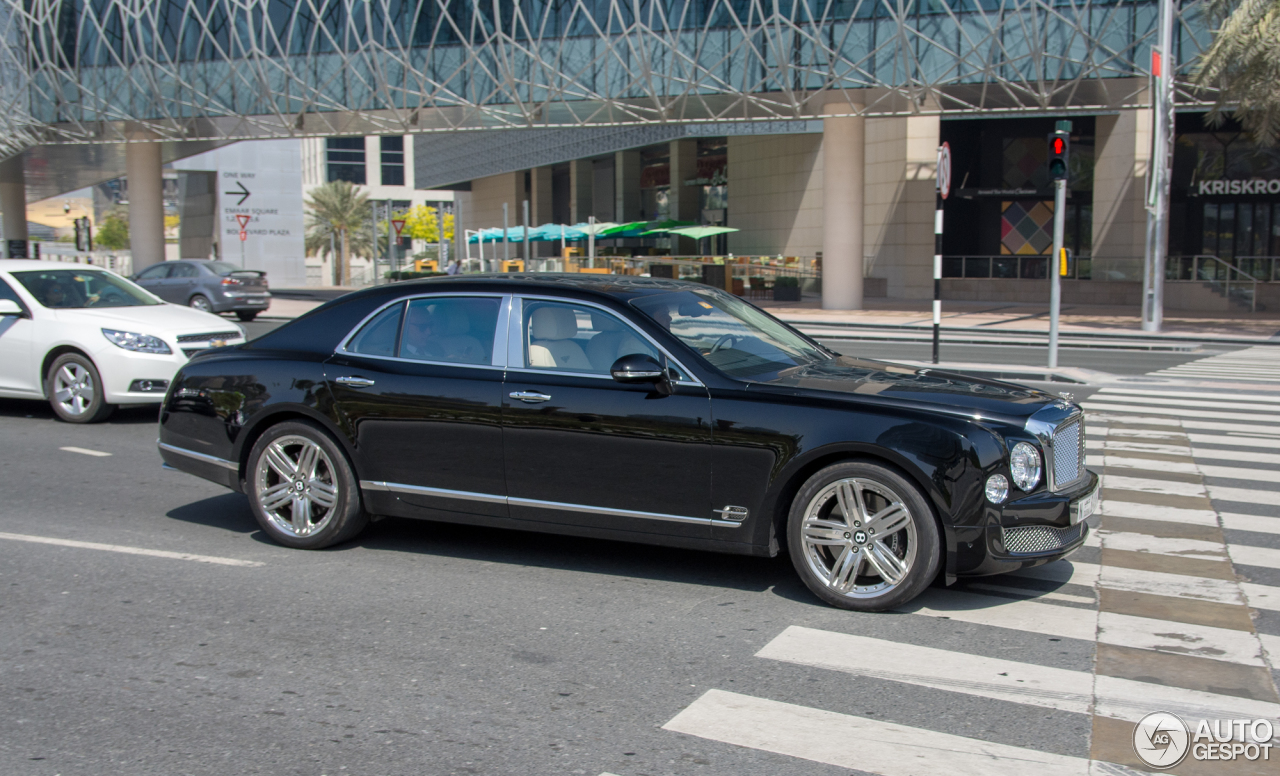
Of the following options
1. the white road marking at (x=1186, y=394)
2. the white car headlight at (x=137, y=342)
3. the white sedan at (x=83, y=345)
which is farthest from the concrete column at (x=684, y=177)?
the white car headlight at (x=137, y=342)

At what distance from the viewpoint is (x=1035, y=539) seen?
517 centimetres

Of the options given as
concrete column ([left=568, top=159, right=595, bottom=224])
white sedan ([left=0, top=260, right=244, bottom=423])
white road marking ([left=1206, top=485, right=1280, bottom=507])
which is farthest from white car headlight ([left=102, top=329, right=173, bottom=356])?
concrete column ([left=568, top=159, right=595, bottom=224])

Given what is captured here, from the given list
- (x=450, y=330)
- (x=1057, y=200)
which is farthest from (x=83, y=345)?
(x=1057, y=200)

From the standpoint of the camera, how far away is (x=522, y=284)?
20.1 ft

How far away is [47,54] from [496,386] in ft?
143

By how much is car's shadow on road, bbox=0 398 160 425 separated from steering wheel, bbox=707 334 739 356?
24.9 ft

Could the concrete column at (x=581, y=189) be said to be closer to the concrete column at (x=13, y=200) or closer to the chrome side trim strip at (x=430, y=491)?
the concrete column at (x=13, y=200)

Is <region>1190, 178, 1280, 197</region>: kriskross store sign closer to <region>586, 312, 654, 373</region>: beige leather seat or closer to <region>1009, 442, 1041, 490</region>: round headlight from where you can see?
<region>1009, 442, 1041, 490</region>: round headlight

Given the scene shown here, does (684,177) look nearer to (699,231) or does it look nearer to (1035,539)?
(699,231)

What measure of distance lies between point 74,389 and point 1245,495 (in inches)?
416

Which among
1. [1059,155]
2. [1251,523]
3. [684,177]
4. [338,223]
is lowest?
[1251,523]

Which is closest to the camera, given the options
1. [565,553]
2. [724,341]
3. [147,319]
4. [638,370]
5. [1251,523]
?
[638,370]

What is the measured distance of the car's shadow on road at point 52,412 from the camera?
11398 millimetres

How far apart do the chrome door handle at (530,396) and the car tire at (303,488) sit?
1212mm
